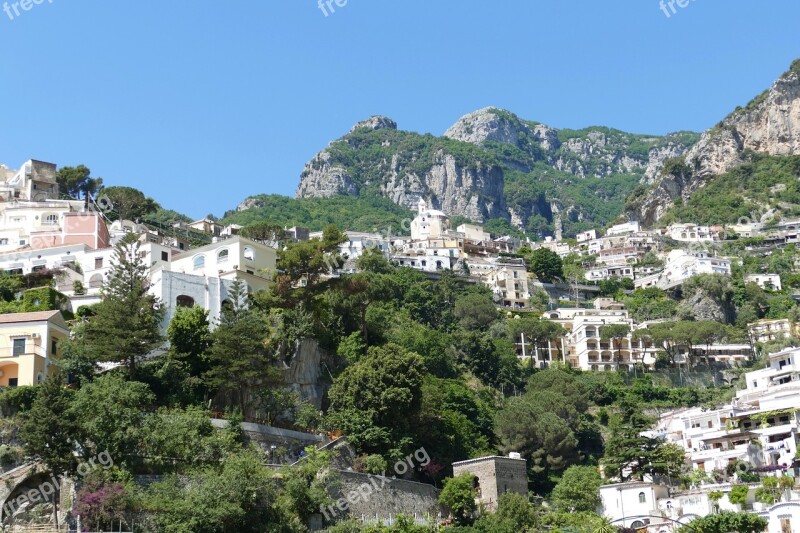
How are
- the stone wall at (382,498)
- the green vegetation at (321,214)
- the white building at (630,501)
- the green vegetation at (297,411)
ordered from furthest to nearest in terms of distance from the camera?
1. the green vegetation at (321,214)
2. the white building at (630,501)
3. the stone wall at (382,498)
4. the green vegetation at (297,411)

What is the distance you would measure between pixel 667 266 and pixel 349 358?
2519 inches

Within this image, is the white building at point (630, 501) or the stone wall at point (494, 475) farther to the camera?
the white building at point (630, 501)

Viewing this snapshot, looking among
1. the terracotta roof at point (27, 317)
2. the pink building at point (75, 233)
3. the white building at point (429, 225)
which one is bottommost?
the terracotta roof at point (27, 317)

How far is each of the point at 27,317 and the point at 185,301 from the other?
8.26 meters

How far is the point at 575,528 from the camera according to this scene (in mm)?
44156

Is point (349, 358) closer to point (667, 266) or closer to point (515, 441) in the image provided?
point (515, 441)

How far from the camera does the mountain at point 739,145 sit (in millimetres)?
141875

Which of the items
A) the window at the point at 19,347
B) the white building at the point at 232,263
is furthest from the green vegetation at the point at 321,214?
the window at the point at 19,347

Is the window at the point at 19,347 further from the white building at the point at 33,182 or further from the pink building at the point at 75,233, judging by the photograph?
the white building at the point at 33,182

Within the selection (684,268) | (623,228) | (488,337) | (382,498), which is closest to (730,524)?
(382,498)

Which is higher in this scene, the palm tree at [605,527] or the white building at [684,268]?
the white building at [684,268]

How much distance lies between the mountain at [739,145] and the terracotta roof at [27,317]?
112 metres

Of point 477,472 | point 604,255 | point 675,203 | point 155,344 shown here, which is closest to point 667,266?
point 604,255

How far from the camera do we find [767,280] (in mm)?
101250
